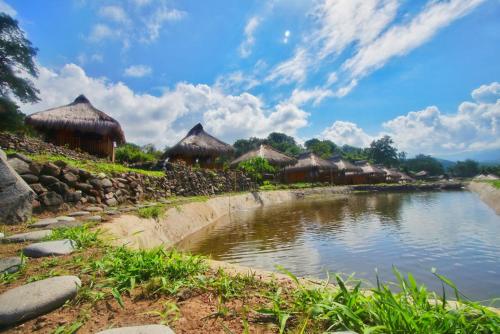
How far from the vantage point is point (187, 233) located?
798 centimetres

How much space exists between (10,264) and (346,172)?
41411mm

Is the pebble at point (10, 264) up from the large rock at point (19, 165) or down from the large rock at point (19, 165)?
down

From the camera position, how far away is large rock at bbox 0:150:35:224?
15.0ft

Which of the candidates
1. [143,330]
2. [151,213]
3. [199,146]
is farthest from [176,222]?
[199,146]

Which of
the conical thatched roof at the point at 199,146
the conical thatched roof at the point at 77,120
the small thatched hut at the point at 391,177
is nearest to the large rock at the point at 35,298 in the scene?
the conical thatched roof at the point at 77,120

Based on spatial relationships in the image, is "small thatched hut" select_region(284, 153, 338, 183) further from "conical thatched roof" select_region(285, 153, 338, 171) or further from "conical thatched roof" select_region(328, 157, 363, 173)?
"conical thatched roof" select_region(328, 157, 363, 173)

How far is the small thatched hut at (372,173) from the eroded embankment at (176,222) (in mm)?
31193

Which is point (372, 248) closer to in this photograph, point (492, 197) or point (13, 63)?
point (492, 197)

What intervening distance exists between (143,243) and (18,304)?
341 centimetres

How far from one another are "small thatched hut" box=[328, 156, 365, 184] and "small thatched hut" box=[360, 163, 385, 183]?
1.57 m

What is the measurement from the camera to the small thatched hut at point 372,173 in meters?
43.0

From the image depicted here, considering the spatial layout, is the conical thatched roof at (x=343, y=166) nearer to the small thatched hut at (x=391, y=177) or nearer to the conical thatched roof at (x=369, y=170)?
the conical thatched roof at (x=369, y=170)

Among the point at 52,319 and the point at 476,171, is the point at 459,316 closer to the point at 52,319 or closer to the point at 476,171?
the point at 52,319

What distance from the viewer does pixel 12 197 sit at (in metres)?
4.66
